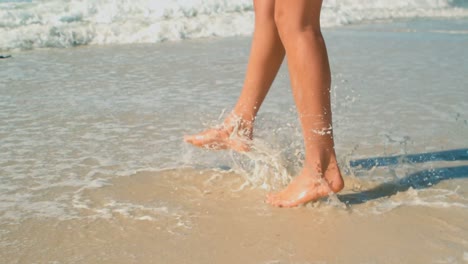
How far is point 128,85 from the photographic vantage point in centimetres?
430

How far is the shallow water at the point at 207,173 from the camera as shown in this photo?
1.66 meters

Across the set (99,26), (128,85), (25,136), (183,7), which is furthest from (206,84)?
(183,7)

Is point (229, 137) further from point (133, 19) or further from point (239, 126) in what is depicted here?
point (133, 19)

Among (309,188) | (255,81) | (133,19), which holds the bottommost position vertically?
(133,19)

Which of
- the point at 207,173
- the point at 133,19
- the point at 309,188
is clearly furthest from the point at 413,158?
the point at 133,19

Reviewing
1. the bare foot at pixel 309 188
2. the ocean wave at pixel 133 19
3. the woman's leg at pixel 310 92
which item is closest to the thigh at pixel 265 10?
the woman's leg at pixel 310 92

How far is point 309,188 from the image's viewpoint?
6.39 feet

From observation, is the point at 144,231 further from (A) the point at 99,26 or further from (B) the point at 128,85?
(A) the point at 99,26

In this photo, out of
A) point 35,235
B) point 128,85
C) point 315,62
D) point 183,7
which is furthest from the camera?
point 183,7

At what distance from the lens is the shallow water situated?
1663mm

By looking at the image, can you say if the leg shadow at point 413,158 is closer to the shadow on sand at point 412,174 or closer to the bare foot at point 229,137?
the shadow on sand at point 412,174

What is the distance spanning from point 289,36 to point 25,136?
1.62 meters

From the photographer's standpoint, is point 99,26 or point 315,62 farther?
point 99,26

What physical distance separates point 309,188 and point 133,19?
826 cm
